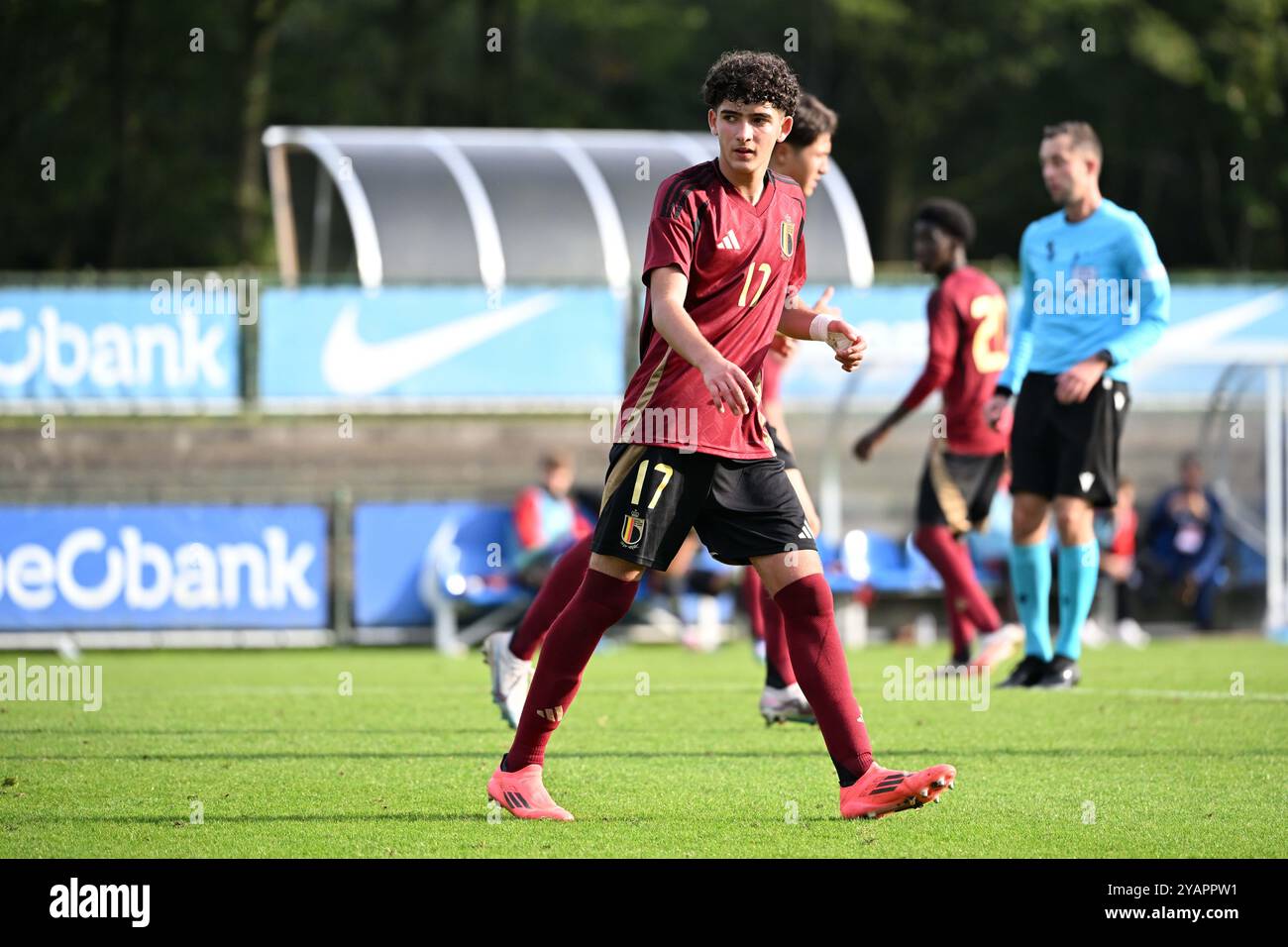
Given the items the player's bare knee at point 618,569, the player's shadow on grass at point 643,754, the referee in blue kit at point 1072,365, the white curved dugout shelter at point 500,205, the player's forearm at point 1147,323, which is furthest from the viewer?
the white curved dugout shelter at point 500,205

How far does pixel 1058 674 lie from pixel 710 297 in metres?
4.60

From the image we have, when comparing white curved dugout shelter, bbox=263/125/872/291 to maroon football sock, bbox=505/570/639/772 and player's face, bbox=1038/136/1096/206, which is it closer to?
player's face, bbox=1038/136/1096/206

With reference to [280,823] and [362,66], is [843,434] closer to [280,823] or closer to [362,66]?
[280,823]

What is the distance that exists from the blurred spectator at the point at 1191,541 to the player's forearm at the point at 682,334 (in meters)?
11.7

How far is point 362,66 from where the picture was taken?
3862 cm

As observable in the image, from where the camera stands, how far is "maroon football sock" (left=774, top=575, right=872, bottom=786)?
587 centimetres

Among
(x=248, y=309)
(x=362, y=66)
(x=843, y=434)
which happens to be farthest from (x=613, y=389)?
(x=362, y=66)

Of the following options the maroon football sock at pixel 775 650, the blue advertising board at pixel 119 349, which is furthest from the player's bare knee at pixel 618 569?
the blue advertising board at pixel 119 349

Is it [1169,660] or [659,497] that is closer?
[659,497]

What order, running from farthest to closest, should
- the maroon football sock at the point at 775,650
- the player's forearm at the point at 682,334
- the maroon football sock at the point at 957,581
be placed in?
the maroon football sock at the point at 957,581 < the maroon football sock at the point at 775,650 < the player's forearm at the point at 682,334

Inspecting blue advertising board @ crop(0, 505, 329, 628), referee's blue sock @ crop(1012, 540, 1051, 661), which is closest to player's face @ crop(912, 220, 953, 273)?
referee's blue sock @ crop(1012, 540, 1051, 661)

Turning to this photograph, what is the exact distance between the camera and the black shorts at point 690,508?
5.86 meters

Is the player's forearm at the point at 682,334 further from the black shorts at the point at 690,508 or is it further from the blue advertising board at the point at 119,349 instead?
the blue advertising board at the point at 119,349
